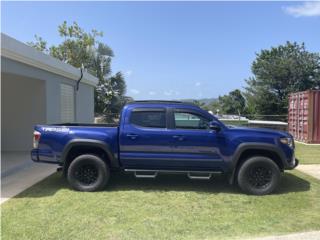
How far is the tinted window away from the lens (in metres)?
8.10

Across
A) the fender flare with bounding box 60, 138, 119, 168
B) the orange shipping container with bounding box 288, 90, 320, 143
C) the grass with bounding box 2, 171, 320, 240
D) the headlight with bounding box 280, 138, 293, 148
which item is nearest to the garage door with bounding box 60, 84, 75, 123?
the grass with bounding box 2, 171, 320, 240

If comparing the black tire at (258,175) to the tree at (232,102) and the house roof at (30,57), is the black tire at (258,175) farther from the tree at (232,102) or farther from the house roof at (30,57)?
the tree at (232,102)

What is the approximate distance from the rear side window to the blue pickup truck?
2 centimetres

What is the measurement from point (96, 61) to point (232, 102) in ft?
105

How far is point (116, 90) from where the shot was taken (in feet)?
109

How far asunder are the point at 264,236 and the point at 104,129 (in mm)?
3839

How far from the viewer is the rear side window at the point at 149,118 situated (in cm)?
812

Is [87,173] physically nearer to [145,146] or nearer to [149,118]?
[145,146]

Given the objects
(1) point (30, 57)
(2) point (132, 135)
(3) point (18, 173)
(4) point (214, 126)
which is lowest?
(3) point (18, 173)

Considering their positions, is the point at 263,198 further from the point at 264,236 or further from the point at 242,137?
the point at 264,236

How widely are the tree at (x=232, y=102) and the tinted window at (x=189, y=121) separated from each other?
1985 inches

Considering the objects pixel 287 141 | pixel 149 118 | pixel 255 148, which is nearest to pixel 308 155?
pixel 287 141

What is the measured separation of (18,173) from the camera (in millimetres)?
9828

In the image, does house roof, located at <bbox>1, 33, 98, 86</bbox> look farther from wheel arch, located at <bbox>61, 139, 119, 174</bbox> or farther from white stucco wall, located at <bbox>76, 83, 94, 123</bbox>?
wheel arch, located at <bbox>61, 139, 119, 174</bbox>
